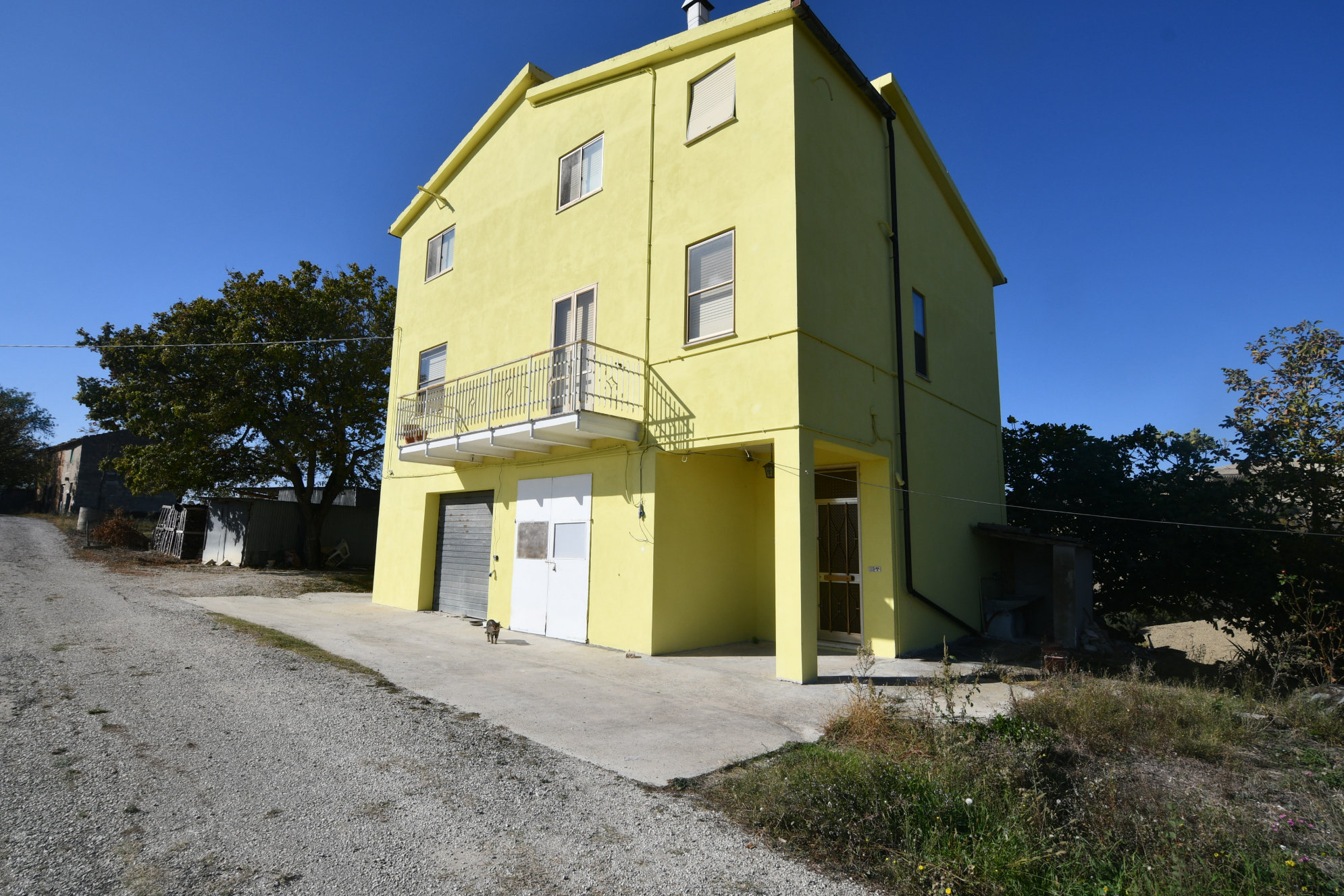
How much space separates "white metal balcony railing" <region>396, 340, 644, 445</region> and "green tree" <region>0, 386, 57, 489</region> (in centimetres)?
4396

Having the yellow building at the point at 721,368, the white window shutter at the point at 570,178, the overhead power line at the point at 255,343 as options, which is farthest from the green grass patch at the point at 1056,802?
the overhead power line at the point at 255,343

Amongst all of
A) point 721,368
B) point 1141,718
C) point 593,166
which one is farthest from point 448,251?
point 1141,718

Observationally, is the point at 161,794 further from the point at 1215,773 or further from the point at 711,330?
the point at 711,330

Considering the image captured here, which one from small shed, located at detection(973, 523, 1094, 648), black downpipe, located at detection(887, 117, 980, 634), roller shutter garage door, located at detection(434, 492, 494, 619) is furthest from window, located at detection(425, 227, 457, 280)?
small shed, located at detection(973, 523, 1094, 648)

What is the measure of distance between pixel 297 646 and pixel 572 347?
5746mm

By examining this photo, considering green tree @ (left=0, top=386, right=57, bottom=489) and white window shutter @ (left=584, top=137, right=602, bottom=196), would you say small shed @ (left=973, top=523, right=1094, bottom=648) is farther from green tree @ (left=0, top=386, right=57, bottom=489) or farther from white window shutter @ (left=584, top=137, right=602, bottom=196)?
green tree @ (left=0, top=386, right=57, bottom=489)

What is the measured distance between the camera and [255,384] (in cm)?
2281

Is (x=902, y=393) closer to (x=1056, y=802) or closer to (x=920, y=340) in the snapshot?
(x=920, y=340)

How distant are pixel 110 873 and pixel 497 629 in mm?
7497

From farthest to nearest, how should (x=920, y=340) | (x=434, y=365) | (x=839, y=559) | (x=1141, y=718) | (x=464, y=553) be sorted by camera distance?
(x=434, y=365) → (x=464, y=553) → (x=920, y=340) → (x=839, y=559) → (x=1141, y=718)

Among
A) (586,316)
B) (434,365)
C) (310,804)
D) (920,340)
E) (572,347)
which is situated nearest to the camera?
(310,804)

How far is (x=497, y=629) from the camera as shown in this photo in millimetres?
10766

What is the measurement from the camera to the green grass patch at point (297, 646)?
7.98 m

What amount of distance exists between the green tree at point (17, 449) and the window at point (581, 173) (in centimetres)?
4879
